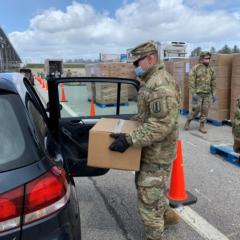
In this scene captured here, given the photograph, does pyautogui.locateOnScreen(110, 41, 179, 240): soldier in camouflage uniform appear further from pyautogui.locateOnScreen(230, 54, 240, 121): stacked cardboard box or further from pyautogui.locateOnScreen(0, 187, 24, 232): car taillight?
pyautogui.locateOnScreen(230, 54, 240, 121): stacked cardboard box

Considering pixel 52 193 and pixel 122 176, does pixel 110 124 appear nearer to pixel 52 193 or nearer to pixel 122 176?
pixel 52 193

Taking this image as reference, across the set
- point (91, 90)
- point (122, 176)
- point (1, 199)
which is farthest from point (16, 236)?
point (91, 90)

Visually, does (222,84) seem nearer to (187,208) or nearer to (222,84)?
(222,84)

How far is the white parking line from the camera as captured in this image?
326 centimetres

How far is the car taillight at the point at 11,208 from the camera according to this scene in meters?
1.67

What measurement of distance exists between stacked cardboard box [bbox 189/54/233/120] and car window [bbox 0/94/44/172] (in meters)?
7.61

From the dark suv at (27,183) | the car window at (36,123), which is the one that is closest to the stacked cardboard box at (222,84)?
the car window at (36,123)

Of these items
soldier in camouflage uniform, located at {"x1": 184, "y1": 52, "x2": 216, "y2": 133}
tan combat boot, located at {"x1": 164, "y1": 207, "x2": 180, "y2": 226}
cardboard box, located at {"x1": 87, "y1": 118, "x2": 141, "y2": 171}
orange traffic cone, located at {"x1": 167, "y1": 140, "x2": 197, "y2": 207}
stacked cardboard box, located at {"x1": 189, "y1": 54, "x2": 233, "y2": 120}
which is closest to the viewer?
cardboard box, located at {"x1": 87, "y1": 118, "x2": 141, "y2": 171}

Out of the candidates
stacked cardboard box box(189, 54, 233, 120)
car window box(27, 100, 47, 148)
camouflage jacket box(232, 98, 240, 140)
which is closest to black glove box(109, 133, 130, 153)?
car window box(27, 100, 47, 148)

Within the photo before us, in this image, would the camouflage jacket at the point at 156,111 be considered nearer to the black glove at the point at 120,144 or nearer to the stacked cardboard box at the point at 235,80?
the black glove at the point at 120,144

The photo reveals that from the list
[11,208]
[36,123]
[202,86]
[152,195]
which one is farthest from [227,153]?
[11,208]

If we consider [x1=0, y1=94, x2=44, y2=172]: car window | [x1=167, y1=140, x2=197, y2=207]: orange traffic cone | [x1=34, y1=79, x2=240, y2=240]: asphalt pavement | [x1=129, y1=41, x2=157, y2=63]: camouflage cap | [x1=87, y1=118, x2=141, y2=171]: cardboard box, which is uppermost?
[x1=129, y1=41, x2=157, y2=63]: camouflage cap

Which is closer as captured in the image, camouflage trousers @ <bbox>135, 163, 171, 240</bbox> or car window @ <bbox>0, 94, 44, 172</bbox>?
car window @ <bbox>0, 94, 44, 172</bbox>

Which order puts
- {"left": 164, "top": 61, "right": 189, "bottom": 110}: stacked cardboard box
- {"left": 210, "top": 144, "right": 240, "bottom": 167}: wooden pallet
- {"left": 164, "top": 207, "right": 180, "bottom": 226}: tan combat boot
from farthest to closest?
{"left": 164, "top": 61, "right": 189, "bottom": 110}: stacked cardboard box
{"left": 210, "top": 144, "right": 240, "bottom": 167}: wooden pallet
{"left": 164, "top": 207, "right": 180, "bottom": 226}: tan combat boot
